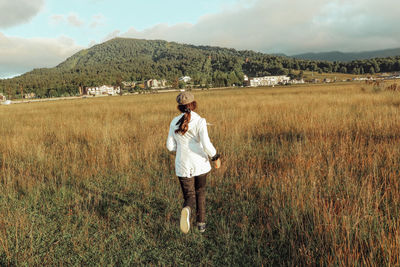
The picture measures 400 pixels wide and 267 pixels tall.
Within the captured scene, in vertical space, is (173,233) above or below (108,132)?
below

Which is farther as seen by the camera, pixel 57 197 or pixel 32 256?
pixel 57 197

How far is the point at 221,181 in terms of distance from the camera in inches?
170

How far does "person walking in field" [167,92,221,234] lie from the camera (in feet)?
8.85

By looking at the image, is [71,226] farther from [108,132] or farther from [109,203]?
[108,132]

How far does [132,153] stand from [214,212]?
3.43 metres

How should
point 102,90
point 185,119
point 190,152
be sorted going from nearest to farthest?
point 185,119, point 190,152, point 102,90

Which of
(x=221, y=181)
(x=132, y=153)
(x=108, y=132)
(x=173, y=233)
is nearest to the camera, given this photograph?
(x=173, y=233)

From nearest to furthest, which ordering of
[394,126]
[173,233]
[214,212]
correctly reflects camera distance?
[173,233] < [214,212] < [394,126]

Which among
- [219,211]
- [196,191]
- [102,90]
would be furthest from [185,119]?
[102,90]

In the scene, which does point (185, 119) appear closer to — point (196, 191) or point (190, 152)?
point (190, 152)

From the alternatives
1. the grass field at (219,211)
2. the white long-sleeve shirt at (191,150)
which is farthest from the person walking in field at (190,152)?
the grass field at (219,211)

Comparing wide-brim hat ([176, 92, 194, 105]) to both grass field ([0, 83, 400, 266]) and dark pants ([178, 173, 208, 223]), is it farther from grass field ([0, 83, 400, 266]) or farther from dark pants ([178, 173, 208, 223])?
grass field ([0, 83, 400, 266])

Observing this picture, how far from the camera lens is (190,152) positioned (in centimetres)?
282

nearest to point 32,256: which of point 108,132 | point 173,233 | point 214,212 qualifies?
point 173,233
